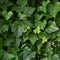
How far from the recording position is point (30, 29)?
265 cm

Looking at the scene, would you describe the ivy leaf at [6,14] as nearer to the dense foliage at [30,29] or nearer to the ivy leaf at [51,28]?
the dense foliage at [30,29]

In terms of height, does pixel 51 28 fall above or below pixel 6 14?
below

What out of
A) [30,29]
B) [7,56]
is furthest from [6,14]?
[7,56]

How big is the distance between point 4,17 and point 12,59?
0.47 m

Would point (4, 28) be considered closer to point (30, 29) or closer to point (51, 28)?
point (30, 29)

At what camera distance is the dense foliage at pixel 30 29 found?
2.60m

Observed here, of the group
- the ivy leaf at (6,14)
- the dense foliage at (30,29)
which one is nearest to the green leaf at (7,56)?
the dense foliage at (30,29)

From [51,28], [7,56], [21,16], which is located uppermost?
[21,16]

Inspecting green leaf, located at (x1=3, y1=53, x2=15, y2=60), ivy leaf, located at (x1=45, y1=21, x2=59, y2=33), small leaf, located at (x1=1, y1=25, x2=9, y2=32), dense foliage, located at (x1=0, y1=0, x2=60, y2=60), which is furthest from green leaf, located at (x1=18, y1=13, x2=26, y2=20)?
green leaf, located at (x1=3, y1=53, x2=15, y2=60)

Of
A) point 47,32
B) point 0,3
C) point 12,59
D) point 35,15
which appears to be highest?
point 0,3

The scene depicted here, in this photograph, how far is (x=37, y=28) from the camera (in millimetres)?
2621

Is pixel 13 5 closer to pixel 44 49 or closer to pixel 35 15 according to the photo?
pixel 35 15

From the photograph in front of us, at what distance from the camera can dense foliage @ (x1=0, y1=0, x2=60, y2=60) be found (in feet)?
8.54

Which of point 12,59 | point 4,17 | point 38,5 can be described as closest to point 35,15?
point 38,5
